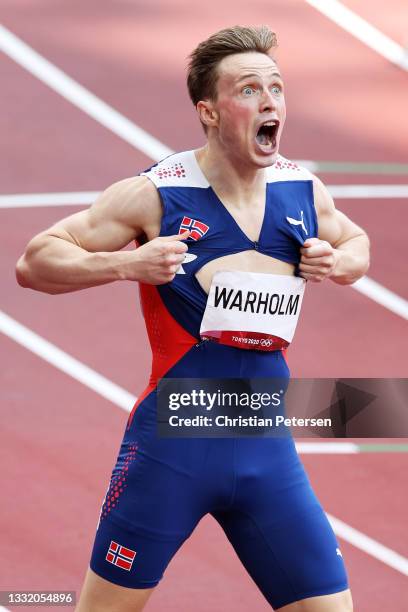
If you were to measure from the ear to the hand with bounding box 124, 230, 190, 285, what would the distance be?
0.35 meters

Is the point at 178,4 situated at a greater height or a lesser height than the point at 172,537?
greater

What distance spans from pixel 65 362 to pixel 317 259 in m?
2.25

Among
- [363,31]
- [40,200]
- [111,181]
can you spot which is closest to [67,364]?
[40,200]

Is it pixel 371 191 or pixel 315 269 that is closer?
pixel 315 269

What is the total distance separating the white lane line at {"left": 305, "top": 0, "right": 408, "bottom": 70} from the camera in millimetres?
5234

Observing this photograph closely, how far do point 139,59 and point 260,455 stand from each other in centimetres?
276

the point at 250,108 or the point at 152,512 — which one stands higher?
the point at 250,108

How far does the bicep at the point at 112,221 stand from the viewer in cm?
289

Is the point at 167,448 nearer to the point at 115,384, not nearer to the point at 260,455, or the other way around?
the point at 260,455

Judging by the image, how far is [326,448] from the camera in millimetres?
4824

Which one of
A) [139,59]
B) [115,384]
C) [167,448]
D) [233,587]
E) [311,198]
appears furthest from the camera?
[139,59]

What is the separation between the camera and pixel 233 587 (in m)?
4.46

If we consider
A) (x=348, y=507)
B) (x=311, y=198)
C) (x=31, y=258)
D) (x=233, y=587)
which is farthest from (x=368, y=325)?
(x=31, y=258)

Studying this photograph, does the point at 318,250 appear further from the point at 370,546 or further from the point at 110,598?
the point at 370,546
